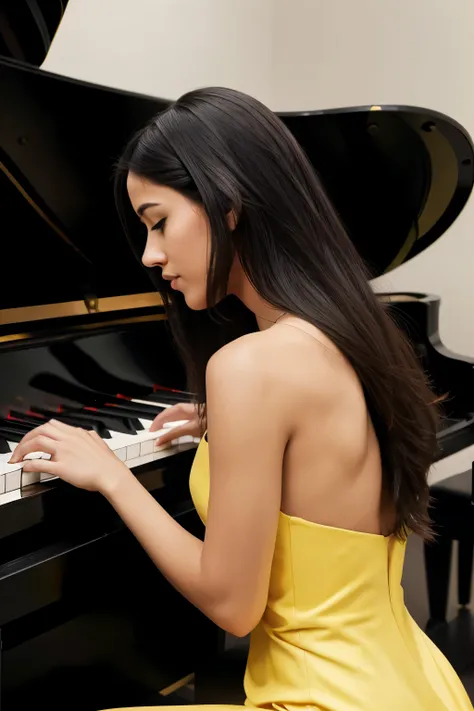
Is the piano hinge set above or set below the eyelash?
below

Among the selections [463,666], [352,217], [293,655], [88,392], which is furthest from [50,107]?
[463,666]

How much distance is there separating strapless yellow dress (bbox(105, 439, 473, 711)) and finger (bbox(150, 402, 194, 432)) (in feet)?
1.55

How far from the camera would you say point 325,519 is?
3.68ft

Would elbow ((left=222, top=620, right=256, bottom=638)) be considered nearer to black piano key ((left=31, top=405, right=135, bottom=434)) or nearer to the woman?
the woman

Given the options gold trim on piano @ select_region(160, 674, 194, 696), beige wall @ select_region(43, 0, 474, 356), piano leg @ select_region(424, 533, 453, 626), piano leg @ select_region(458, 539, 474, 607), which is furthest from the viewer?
beige wall @ select_region(43, 0, 474, 356)

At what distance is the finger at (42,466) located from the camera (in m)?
1.20

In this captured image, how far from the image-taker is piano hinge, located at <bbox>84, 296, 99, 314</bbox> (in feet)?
6.48

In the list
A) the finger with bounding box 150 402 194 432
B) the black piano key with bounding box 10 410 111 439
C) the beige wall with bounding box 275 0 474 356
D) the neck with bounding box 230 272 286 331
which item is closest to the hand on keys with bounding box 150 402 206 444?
the finger with bounding box 150 402 194 432

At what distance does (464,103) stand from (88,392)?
8.29 ft

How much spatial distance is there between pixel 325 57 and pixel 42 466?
3263 millimetres

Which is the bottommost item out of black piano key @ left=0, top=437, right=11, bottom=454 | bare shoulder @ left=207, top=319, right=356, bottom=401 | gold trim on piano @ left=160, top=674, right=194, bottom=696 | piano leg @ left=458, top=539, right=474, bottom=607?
piano leg @ left=458, top=539, right=474, bottom=607

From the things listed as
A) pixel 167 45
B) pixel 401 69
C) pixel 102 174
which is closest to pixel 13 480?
pixel 102 174

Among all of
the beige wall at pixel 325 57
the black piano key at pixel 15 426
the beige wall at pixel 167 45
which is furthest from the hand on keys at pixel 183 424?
the beige wall at pixel 325 57

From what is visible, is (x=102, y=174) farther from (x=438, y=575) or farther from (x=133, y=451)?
(x=438, y=575)
